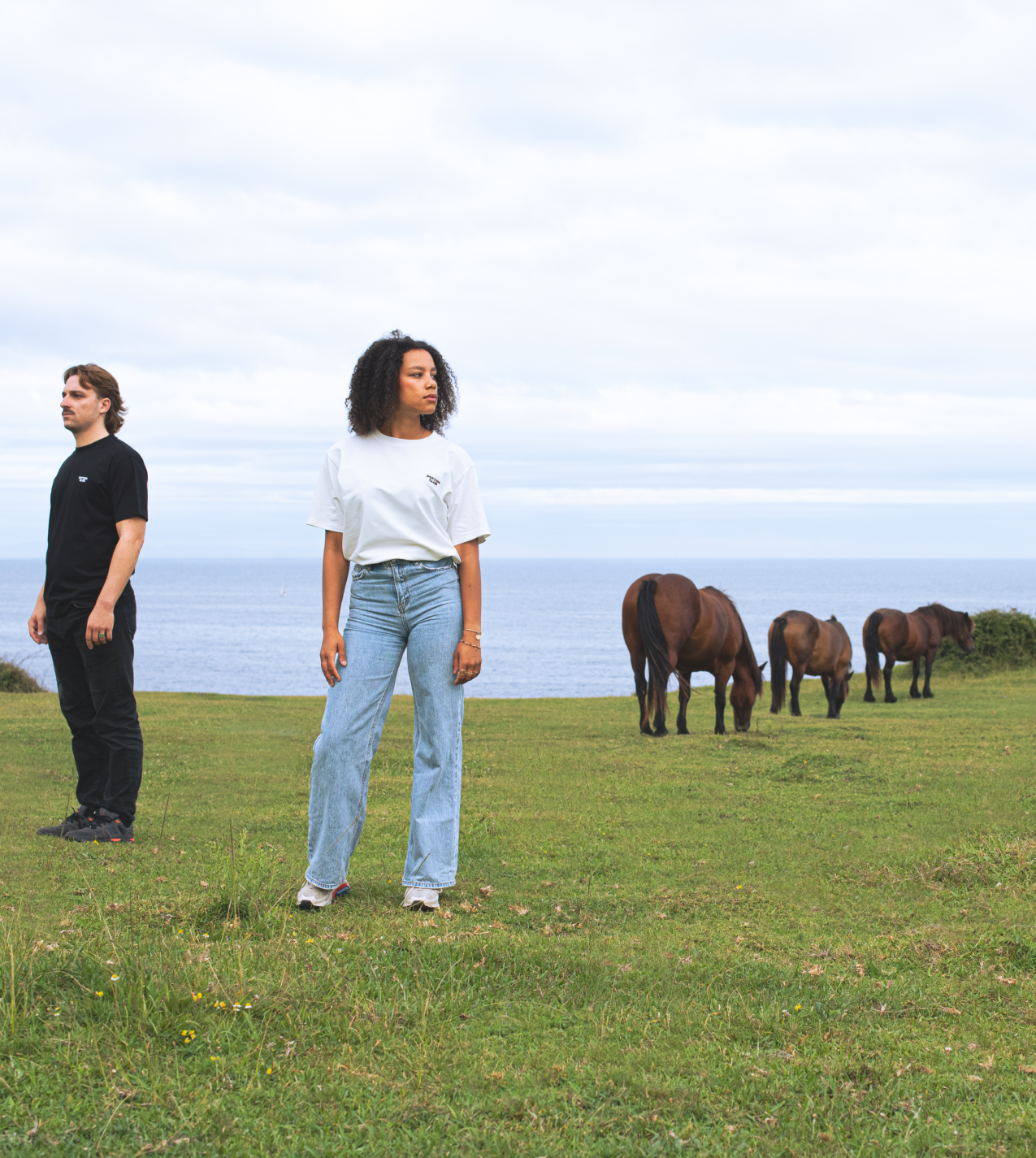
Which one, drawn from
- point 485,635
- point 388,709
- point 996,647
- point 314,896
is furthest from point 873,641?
point 485,635

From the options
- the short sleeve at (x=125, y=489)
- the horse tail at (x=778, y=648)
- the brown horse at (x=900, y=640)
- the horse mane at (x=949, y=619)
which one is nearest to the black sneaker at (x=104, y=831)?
the short sleeve at (x=125, y=489)

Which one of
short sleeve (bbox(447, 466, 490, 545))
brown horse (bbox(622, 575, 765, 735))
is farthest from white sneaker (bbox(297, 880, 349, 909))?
brown horse (bbox(622, 575, 765, 735))

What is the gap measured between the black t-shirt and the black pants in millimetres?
Answer: 136

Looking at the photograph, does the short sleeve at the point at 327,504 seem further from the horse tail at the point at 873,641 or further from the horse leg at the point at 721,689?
the horse tail at the point at 873,641

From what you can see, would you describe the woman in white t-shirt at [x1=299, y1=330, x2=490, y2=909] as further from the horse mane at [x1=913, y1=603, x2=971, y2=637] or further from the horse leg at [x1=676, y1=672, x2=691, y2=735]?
the horse mane at [x1=913, y1=603, x2=971, y2=637]

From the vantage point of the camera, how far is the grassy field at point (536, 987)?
260cm

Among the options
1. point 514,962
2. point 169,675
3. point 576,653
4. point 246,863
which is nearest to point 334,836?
point 246,863

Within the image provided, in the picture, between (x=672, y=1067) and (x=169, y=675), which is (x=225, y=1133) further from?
(x=169, y=675)

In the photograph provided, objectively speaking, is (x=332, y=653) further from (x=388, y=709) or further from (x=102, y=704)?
(x=102, y=704)

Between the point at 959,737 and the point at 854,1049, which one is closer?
the point at 854,1049

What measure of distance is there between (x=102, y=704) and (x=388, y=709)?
2.09 metres

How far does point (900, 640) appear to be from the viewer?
21.2 meters

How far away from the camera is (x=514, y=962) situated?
3.70 m

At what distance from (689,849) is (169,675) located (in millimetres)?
52436
